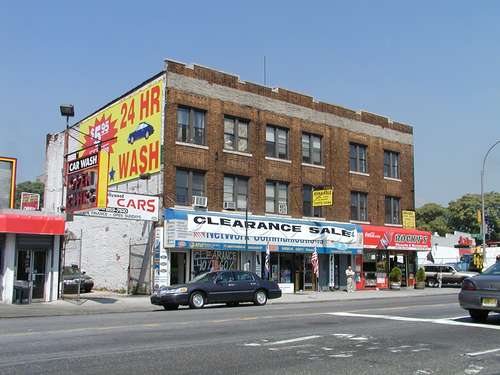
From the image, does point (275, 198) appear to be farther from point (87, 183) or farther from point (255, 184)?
point (87, 183)

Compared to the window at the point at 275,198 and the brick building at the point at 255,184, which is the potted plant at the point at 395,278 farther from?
the window at the point at 275,198

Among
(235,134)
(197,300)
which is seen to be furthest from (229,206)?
(197,300)

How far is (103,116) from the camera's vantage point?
35.4 metres

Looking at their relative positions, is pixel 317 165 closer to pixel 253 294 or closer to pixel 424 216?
pixel 253 294

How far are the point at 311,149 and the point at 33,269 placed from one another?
18256 millimetres

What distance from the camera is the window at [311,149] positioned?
35.5 meters

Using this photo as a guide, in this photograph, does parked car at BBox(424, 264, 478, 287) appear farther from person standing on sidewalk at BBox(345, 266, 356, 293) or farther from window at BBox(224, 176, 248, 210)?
window at BBox(224, 176, 248, 210)

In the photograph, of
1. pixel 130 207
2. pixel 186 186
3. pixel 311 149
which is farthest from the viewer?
pixel 311 149

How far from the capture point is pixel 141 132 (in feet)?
101

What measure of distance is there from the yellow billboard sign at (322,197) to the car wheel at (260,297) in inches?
433

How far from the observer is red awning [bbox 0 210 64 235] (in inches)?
894

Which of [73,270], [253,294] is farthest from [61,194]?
[253,294]

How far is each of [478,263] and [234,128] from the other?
863 inches

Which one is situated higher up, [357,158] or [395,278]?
[357,158]
